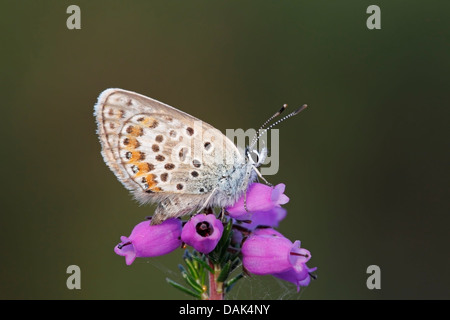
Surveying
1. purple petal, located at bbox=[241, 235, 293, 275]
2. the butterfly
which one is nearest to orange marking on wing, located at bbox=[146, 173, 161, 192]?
the butterfly

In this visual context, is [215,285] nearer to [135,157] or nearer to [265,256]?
[265,256]

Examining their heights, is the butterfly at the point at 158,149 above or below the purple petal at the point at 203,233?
above

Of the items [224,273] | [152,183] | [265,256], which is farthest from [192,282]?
[152,183]

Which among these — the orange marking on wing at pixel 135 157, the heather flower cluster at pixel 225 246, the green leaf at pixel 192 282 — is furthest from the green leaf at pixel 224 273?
the orange marking on wing at pixel 135 157

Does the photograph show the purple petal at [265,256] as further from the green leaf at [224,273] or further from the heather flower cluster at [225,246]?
the green leaf at [224,273]

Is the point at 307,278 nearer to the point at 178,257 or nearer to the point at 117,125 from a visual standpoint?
the point at 117,125

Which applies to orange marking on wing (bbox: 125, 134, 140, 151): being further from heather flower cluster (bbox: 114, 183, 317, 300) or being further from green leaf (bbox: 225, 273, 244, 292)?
green leaf (bbox: 225, 273, 244, 292)

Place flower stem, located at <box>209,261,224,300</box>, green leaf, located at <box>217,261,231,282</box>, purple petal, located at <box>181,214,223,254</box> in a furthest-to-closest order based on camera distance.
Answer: flower stem, located at <box>209,261,224,300</box> → green leaf, located at <box>217,261,231,282</box> → purple petal, located at <box>181,214,223,254</box>

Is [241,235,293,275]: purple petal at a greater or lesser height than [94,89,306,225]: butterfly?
lesser
